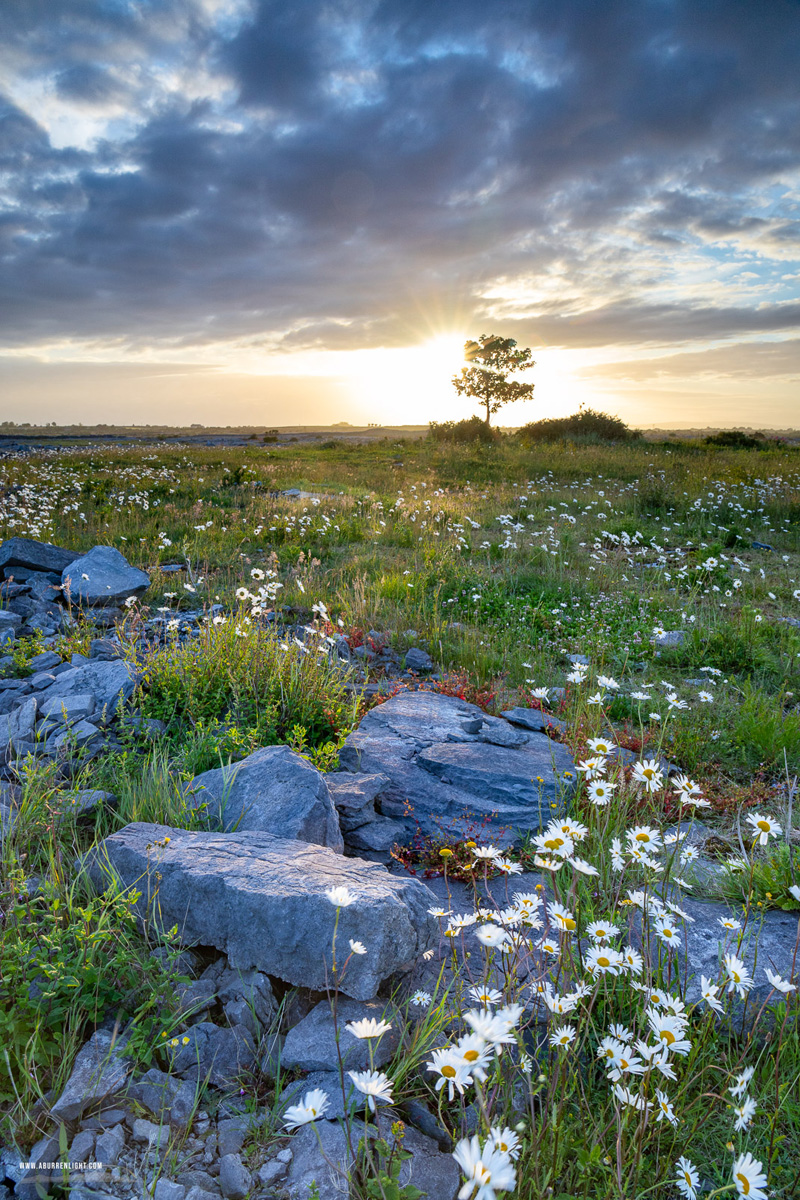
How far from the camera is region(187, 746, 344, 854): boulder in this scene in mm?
3061

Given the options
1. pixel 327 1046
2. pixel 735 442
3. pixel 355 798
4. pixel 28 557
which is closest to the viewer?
pixel 327 1046

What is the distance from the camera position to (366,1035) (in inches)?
53.1

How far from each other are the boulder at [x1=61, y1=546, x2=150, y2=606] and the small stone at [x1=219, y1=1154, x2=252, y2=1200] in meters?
6.06

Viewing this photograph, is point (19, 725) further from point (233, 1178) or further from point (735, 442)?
point (735, 442)

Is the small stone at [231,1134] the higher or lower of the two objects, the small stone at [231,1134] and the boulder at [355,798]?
the lower

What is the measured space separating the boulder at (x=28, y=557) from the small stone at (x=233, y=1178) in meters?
7.32

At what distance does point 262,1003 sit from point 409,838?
1.53 m

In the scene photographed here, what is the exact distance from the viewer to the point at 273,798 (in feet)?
10.4

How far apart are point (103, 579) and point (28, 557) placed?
3.86 feet

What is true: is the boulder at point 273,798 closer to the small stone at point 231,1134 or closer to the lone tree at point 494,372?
the small stone at point 231,1134

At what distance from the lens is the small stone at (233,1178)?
1.73 meters

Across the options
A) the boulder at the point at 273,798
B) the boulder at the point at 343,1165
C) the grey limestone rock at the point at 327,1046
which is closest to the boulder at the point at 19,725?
the boulder at the point at 273,798

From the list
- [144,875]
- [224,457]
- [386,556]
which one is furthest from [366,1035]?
[224,457]

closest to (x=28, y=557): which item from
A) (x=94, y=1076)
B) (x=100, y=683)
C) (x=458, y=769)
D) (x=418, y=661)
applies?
(x=100, y=683)
